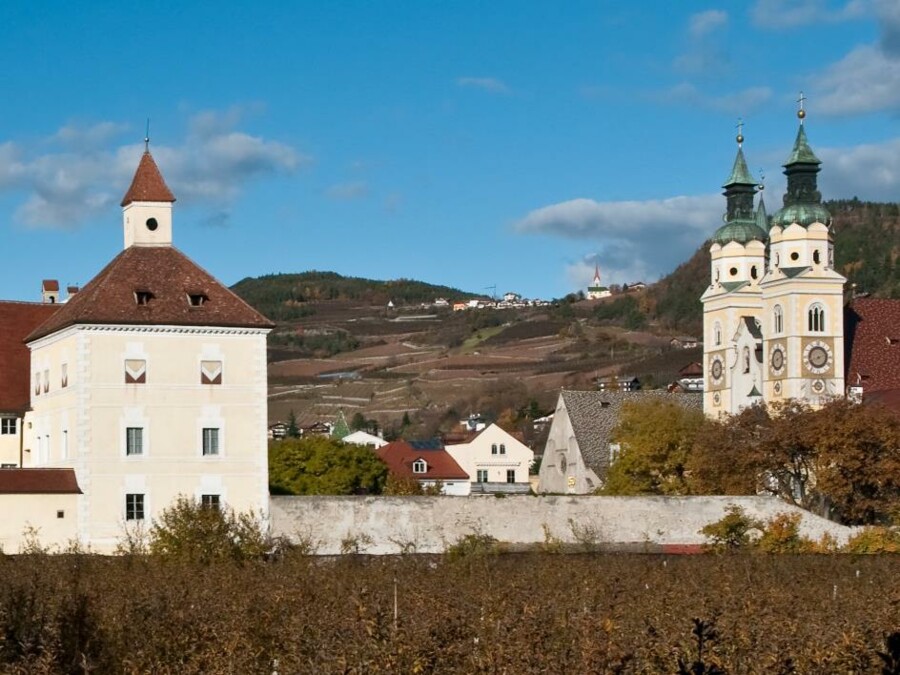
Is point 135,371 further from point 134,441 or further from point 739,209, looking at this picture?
point 739,209

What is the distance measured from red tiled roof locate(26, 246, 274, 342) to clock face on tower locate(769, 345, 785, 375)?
43.4 m

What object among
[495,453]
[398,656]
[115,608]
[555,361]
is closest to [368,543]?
[115,608]

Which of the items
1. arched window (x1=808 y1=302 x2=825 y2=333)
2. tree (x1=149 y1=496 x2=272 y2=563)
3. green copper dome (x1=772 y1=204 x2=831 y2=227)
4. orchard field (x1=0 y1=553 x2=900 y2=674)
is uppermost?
green copper dome (x1=772 y1=204 x2=831 y2=227)

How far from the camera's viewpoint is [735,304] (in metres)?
101

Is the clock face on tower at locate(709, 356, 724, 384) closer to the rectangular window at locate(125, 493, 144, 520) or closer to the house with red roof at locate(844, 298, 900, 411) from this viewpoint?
the house with red roof at locate(844, 298, 900, 411)

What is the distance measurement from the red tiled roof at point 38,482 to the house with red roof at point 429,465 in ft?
178

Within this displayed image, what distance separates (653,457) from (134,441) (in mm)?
30788

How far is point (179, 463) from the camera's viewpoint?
55250mm

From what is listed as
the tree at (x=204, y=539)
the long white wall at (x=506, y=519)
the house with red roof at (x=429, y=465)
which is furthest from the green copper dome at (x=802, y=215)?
the tree at (x=204, y=539)

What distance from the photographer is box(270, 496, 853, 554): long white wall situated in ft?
181

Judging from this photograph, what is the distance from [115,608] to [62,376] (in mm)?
26825

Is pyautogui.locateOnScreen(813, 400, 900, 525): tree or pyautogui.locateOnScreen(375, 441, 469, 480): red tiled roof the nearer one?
pyautogui.locateOnScreen(813, 400, 900, 525): tree

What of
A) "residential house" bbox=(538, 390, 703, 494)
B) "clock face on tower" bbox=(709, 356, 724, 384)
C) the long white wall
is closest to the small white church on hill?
the long white wall

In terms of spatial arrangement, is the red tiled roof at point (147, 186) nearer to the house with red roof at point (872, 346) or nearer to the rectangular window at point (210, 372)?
the rectangular window at point (210, 372)
